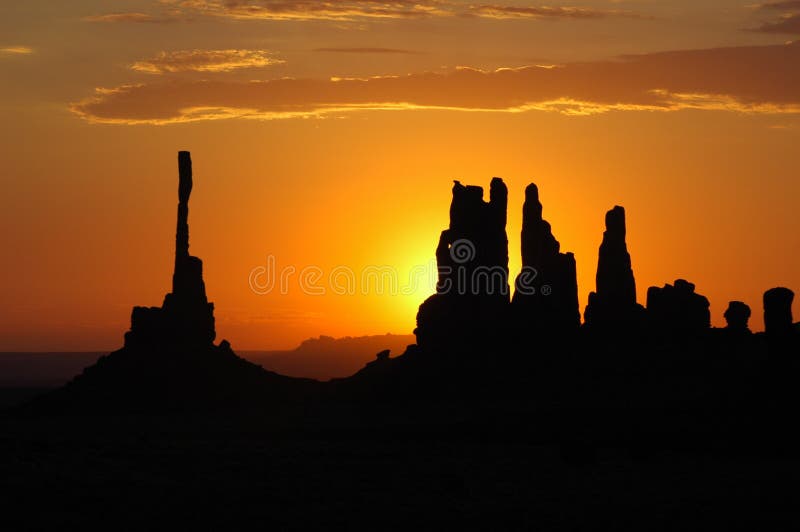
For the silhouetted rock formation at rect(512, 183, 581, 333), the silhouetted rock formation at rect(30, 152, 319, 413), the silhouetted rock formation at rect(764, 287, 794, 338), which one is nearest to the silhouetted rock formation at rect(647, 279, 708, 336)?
the silhouetted rock formation at rect(512, 183, 581, 333)

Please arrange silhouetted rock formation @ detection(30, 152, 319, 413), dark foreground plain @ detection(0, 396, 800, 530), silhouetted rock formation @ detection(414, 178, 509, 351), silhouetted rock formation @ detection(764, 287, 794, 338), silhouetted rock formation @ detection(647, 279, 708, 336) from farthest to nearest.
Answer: silhouetted rock formation @ detection(414, 178, 509, 351), silhouetted rock formation @ detection(647, 279, 708, 336), silhouetted rock formation @ detection(30, 152, 319, 413), silhouetted rock formation @ detection(764, 287, 794, 338), dark foreground plain @ detection(0, 396, 800, 530)

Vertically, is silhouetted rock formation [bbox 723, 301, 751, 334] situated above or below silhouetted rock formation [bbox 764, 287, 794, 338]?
above

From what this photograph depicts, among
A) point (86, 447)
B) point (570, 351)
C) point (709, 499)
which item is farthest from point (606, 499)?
point (570, 351)

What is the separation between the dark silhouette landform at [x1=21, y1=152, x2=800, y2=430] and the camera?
380 feet

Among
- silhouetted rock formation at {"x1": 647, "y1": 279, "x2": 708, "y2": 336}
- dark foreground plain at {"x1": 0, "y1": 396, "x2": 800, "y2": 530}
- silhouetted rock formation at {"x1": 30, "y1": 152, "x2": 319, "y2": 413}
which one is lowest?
dark foreground plain at {"x1": 0, "y1": 396, "x2": 800, "y2": 530}

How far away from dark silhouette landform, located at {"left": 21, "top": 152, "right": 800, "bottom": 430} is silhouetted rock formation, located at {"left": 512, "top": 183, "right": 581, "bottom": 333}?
11 centimetres

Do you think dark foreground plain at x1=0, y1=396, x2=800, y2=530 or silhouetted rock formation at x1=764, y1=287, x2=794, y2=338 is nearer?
dark foreground plain at x1=0, y1=396, x2=800, y2=530

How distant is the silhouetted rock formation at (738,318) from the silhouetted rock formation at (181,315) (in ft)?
142

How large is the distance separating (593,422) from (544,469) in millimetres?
20726

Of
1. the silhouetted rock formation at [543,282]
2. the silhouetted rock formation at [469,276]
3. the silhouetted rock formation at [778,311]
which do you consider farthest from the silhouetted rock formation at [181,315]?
the silhouetted rock formation at [778,311]

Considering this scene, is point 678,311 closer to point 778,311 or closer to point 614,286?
point 614,286

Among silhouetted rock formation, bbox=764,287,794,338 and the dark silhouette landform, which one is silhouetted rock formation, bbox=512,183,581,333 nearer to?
the dark silhouette landform

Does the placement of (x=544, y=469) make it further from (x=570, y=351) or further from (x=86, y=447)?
(x=570, y=351)

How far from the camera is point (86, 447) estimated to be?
72188mm
